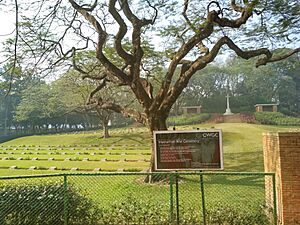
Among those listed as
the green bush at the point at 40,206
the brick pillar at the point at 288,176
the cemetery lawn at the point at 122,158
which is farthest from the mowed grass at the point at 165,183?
the brick pillar at the point at 288,176

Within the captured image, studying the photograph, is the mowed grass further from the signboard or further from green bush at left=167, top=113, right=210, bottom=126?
green bush at left=167, top=113, right=210, bottom=126

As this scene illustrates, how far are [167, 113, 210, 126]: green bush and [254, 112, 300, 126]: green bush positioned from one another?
6013 millimetres

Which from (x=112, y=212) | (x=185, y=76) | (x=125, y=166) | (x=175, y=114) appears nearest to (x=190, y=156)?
(x=112, y=212)

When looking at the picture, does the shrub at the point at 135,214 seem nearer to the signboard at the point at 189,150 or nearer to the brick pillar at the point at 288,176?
the signboard at the point at 189,150

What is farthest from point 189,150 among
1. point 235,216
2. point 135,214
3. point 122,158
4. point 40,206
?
point 122,158

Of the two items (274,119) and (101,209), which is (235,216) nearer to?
(101,209)

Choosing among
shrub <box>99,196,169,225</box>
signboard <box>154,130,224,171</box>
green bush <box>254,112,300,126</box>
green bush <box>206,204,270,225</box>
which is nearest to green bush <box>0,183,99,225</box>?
shrub <box>99,196,169,225</box>

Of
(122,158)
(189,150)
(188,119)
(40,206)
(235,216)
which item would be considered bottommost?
(122,158)

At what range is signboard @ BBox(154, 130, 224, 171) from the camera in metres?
6.62

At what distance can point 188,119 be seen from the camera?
122ft

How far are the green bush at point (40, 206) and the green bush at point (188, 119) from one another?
2915 cm

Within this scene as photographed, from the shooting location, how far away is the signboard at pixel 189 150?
662 cm

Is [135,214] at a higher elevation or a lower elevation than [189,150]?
lower

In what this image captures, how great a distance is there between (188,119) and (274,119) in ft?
31.3
